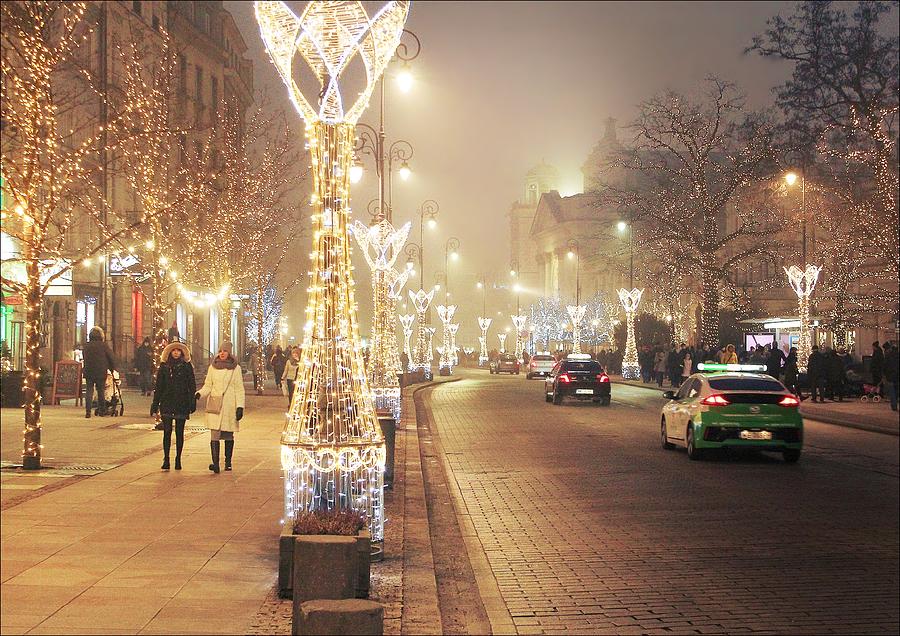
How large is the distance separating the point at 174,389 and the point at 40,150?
10039mm

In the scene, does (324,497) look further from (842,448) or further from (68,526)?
(842,448)

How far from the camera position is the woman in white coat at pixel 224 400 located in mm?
14055

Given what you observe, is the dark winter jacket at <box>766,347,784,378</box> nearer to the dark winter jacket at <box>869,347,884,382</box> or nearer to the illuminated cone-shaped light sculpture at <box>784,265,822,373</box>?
the dark winter jacket at <box>869,347,884,382</box>

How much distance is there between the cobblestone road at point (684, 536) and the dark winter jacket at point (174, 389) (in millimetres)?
3845

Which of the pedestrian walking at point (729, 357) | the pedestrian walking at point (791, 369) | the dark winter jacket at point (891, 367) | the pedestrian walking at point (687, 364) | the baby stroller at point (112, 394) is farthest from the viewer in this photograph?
the pedestrian walking at point (687, 364)

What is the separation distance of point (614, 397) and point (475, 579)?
32619mm

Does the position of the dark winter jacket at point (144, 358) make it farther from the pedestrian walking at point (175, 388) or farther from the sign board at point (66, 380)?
the pedestrian walking at point (175, 388)

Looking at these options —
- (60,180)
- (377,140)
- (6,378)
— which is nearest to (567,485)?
(60,180)

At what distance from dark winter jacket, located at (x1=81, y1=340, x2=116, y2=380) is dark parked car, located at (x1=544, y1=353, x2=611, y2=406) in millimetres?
16382

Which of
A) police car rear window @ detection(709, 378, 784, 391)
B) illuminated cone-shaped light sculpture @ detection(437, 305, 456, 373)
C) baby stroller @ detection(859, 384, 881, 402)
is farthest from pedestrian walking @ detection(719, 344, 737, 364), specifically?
illuminated cone-shaped light sculpture @ detection(437, 305, 456, 373)

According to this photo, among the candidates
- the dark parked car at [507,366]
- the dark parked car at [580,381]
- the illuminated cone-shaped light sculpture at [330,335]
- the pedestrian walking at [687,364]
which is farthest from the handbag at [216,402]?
the dark parked car at [507,366]

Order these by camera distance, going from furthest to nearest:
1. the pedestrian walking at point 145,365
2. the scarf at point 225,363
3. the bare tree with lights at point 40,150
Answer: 1. the pedestrian walking at point 145,365
2. the scarf at point 225,363
3. the bare tree with lights at point 40,150

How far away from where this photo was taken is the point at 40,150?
4734mm

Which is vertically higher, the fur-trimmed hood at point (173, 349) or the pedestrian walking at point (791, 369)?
the fur-trimmed hood at point (173, 349)
